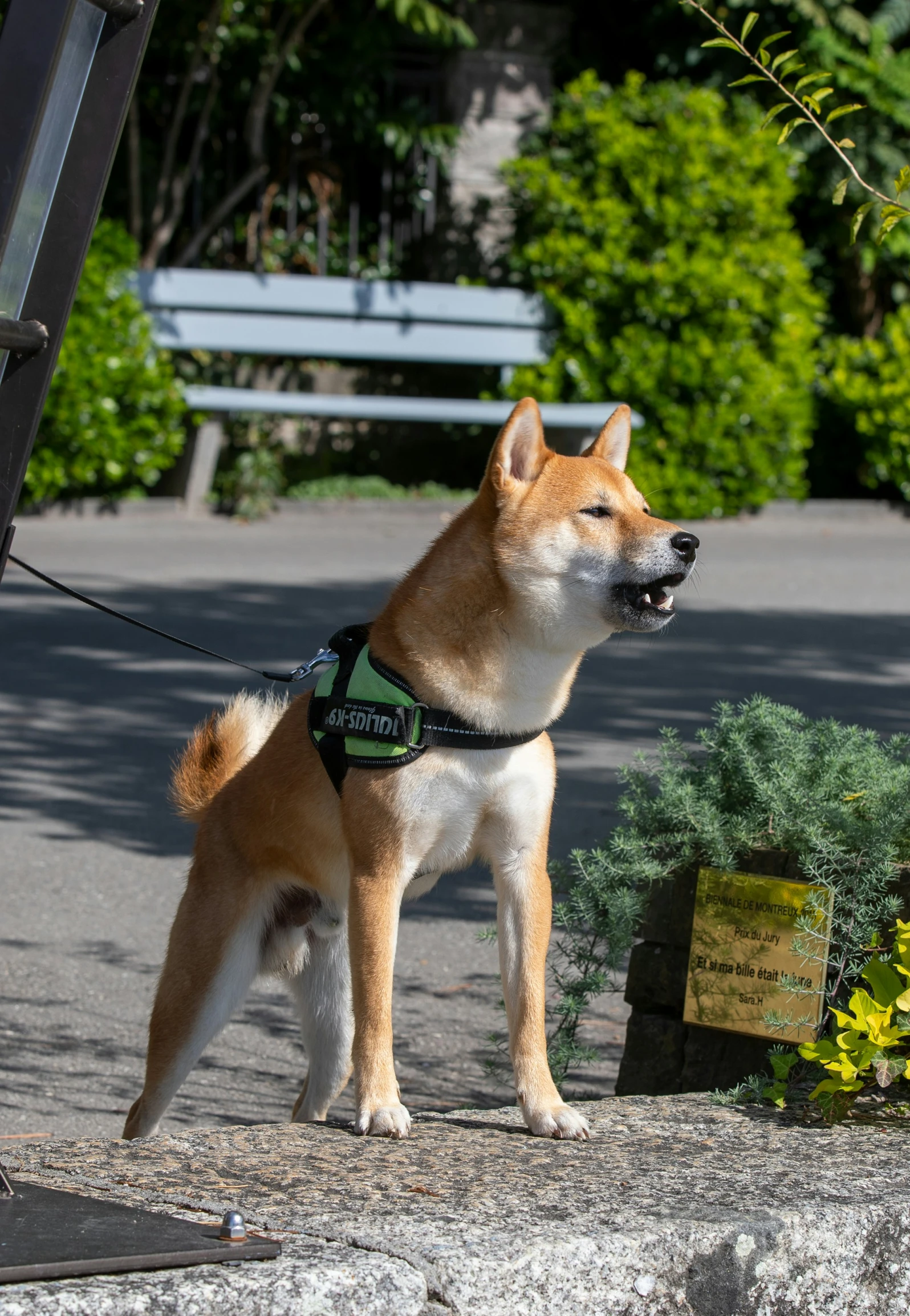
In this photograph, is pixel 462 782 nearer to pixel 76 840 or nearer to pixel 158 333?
pixel 76 840

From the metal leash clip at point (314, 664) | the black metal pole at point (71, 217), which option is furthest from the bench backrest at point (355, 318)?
the black metal pole at point (71, 217)

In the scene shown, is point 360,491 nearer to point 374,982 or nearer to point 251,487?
point 251,487

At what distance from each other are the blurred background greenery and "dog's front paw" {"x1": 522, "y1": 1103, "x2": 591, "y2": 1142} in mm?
9599

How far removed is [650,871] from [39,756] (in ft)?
12.8

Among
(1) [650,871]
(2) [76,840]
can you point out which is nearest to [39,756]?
(2) [76,840]

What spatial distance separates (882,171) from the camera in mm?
14141

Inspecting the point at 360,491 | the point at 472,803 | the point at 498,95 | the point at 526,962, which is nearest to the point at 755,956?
the point at 526,962

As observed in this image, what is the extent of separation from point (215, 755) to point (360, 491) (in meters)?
10.3

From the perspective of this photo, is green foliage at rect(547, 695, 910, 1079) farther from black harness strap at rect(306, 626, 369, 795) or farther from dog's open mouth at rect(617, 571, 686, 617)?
black harness strap at rect(306, 626, 369, 795)

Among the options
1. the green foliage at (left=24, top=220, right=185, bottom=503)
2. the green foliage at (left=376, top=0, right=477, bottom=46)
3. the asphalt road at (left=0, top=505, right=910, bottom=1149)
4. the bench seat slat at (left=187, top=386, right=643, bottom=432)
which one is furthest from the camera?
the bench seat slat at (left=187, top=386, right=643, bottom=432)

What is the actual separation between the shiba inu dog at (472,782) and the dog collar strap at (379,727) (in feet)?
0.06

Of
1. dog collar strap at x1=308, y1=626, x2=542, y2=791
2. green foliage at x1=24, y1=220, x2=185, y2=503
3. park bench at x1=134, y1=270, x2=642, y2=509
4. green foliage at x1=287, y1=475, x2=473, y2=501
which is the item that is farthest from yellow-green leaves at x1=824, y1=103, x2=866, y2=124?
green foliage at x1=287, y1=475, x2=473, y2=501

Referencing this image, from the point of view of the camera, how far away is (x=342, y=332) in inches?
531

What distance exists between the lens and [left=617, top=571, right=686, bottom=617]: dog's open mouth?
272cm
